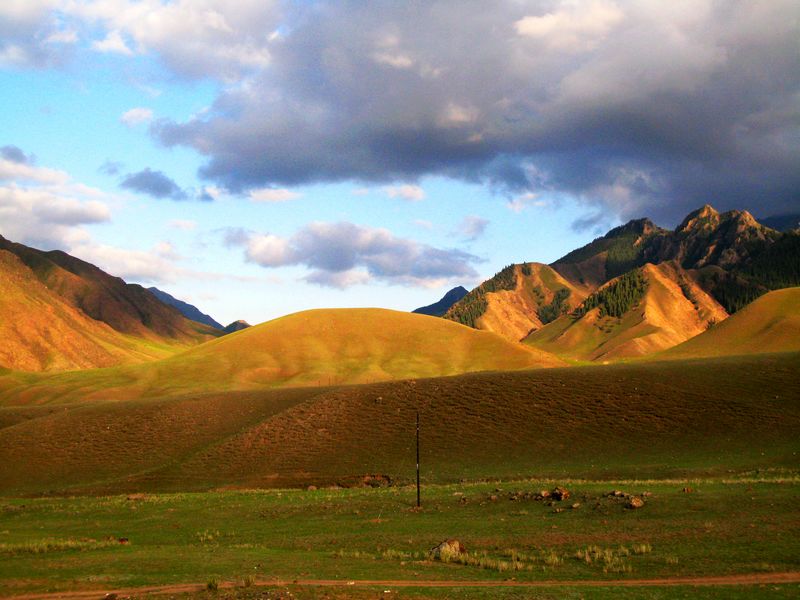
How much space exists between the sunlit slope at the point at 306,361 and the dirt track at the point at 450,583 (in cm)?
12025

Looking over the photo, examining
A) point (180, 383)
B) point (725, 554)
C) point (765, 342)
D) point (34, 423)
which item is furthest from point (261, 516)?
point (765, 342)

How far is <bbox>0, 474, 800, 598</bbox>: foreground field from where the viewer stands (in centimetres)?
2367

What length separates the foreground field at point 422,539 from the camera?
2367 cm

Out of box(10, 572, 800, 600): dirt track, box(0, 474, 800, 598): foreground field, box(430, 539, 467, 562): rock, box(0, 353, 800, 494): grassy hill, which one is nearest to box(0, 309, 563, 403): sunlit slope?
box(0, 353, 800, 494): grassy hill

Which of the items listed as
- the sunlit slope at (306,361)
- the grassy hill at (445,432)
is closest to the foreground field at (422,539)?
the grassy hill at (445,432)

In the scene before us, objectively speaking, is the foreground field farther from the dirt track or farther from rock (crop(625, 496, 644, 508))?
the dirt track

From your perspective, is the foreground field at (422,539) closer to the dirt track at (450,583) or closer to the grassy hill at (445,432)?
the dirt track at (450,583)

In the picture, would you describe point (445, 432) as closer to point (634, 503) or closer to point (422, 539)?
point (634, 503)

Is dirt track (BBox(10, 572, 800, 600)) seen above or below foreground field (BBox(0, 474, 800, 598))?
above

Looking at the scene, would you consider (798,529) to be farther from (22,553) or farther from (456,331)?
(456,331)

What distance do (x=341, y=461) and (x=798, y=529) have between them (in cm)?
4655

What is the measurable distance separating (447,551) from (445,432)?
1830 inches

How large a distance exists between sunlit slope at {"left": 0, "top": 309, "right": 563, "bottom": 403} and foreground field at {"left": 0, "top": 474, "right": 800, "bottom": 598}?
3873 inches

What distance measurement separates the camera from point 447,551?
A: 27.3m
